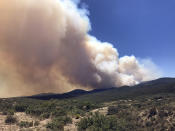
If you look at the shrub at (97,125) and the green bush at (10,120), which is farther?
the green bush at (10,120)

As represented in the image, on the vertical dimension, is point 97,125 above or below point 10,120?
below

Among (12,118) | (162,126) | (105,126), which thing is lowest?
(162,126)

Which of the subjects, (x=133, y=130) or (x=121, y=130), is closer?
(x=121, y=130)

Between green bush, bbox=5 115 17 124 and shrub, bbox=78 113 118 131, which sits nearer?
shrub, bbox=78 113 118 131

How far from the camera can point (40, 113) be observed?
26594mm

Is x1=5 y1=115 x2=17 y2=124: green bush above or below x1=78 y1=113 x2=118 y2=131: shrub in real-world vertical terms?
above

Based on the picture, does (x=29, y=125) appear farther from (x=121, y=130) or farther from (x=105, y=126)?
(x=121, y=130)

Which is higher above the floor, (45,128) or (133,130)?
(45,128)

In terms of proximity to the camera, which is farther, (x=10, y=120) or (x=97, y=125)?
(x=10, y=120)

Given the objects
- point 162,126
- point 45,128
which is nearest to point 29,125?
point 45,128

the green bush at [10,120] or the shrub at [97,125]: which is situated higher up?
the green bush at [10,120]

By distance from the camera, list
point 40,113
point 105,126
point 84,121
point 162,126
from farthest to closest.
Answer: point 40,113 → point 162,126 → point 84,121 → point 105,126

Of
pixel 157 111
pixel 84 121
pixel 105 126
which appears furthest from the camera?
pixel 157 111

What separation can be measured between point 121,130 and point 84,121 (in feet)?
16.0
